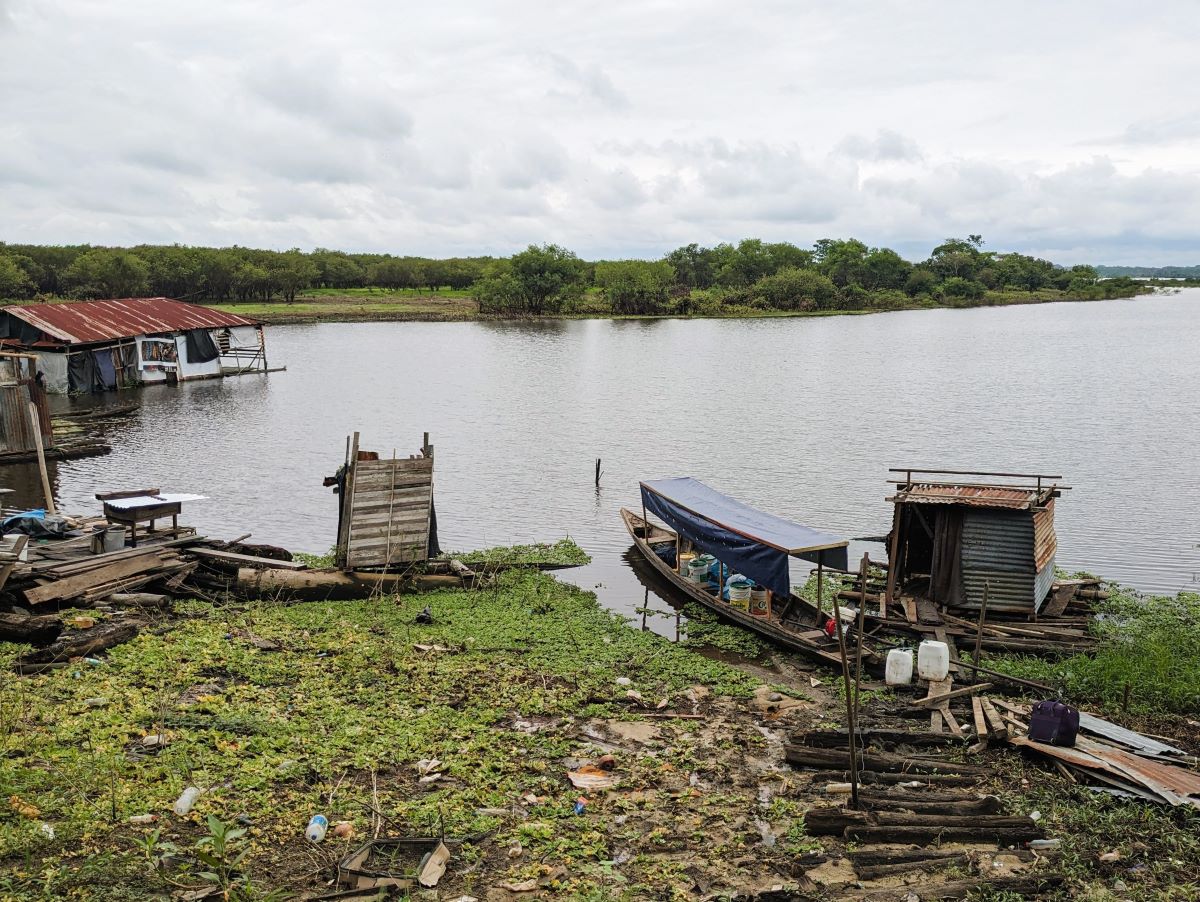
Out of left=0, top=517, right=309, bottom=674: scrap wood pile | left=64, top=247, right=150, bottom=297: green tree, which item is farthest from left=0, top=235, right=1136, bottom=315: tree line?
left=0, top=517, right=309, bottom=674: scrap wood pile

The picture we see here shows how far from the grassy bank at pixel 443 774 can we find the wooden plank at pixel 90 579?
1.44 m

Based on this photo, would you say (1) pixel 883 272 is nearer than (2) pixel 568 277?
→ No

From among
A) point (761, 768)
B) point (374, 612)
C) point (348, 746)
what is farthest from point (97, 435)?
point (761, 768)

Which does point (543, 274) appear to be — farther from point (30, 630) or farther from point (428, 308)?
point (30, 630)

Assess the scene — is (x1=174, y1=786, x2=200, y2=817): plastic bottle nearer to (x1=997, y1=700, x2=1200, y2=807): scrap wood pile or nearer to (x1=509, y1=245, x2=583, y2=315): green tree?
(x1=997, y1=700, x2=1200, y2=807): scrap wood pile

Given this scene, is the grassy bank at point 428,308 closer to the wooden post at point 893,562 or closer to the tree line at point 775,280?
the tree line at point 775,280

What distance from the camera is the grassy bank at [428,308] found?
343 feet

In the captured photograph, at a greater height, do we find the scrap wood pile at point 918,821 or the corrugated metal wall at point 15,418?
the corrugated metal wall at point 15,418

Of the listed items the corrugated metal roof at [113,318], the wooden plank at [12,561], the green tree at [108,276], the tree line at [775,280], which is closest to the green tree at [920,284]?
the tree line at [775,280]

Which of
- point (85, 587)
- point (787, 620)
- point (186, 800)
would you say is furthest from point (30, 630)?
point (787, 620)

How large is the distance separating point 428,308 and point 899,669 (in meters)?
107

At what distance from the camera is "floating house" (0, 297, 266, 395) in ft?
146

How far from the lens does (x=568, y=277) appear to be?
367ft

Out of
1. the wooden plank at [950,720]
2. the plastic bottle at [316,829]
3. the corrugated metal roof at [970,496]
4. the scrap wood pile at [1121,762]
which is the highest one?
the corrugated metal roof at [970,496]
